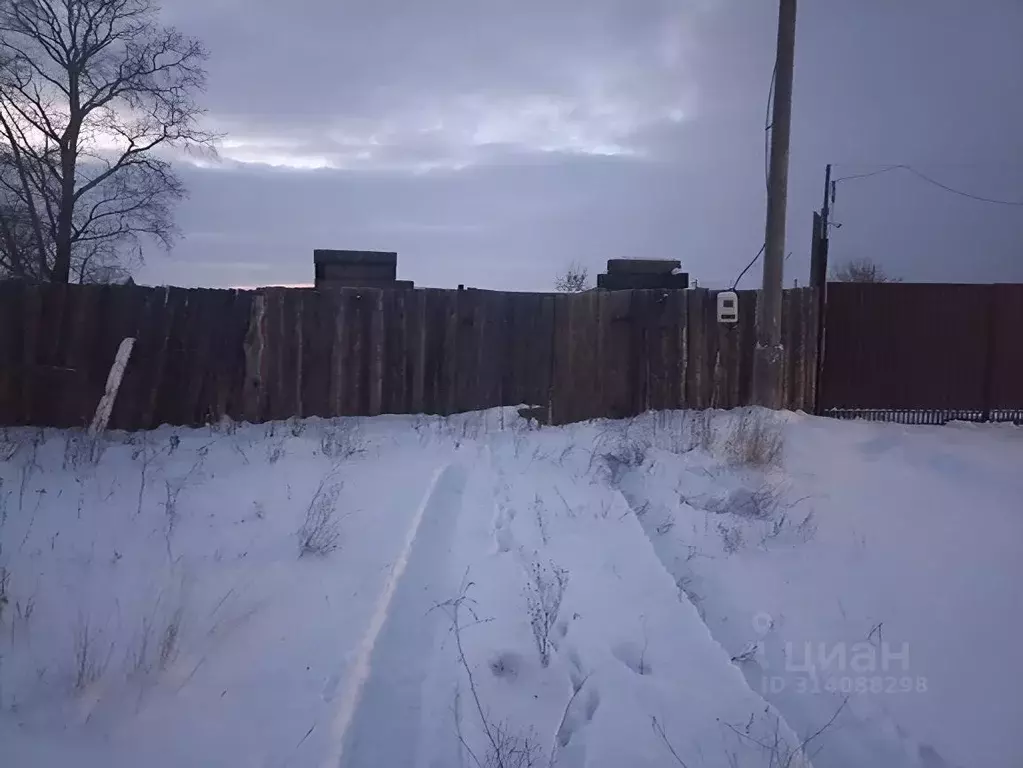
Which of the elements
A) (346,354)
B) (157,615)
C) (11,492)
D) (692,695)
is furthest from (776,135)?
(11,492)

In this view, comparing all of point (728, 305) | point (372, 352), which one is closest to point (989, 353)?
point (728, 305)

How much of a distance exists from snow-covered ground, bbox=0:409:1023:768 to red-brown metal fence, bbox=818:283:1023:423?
336 cm

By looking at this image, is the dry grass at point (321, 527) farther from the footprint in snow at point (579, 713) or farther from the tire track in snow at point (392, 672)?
the footprint in snow at point (579, 713)

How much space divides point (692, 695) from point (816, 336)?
861 centimetres

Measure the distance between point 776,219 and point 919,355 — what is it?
157 inches

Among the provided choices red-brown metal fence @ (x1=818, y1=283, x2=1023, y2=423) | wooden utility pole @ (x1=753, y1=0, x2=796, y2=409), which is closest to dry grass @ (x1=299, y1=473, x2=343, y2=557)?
wooden utility pole @ (x1=753, y1=0, x2=796, y2=409)

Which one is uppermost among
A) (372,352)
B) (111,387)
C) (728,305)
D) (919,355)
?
(728,305)

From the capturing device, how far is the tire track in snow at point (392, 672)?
117 inches

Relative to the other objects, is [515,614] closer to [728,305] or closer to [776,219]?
[776,219]

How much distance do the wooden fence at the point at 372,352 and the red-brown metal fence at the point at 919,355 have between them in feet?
2.06

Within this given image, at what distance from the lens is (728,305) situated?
10625 mm

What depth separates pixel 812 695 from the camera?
11.6 ft

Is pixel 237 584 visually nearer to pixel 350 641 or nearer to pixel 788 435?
pixel 350 641

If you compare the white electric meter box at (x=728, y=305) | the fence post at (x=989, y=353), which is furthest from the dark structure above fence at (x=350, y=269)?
the fence post at (x=989, y=353)
